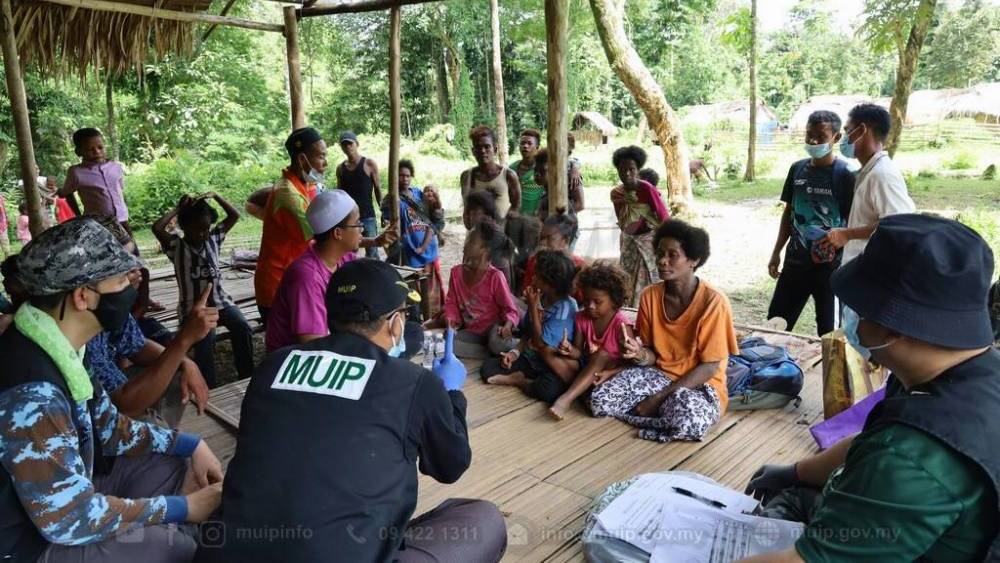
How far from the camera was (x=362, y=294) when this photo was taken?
5.57ft

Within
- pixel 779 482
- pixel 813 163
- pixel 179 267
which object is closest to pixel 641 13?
pixel 813 163

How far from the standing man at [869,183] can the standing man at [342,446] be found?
2596mm

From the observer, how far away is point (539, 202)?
17.6 ft

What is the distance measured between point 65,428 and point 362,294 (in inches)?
29.6

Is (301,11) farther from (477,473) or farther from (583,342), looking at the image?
(477,473)

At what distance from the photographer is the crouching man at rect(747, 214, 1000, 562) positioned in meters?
1.07

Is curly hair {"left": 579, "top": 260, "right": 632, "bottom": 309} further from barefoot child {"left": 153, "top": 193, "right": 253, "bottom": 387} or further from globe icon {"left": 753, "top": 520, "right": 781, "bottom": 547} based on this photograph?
barefoot child {"left": 153, "top": 193, "right": 253, "bottom": 387}

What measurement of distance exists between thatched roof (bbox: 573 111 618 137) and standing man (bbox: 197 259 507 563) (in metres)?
24.6

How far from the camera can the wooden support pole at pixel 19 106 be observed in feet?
12.4

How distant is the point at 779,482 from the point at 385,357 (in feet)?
4.28

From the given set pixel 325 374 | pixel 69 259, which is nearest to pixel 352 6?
pixel 69 259

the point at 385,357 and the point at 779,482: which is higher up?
the point at 385,357

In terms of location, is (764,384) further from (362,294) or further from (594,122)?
(594,122)

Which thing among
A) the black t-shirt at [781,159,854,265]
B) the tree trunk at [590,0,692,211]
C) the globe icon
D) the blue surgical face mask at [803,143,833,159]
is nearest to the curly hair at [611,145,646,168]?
the black t-shirt at [781,159,854,265]
